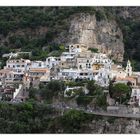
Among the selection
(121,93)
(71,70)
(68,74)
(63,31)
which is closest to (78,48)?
(63,31)

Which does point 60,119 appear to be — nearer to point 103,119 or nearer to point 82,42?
point 103,119

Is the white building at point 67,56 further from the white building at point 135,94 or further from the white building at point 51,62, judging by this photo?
the white building at point 135,94

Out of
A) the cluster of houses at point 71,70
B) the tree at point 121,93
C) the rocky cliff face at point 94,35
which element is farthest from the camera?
the rocky cliff face at point 94,35

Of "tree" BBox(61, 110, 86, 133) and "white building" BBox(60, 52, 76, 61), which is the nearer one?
"tree" BBox(61, 110, 86, 133)

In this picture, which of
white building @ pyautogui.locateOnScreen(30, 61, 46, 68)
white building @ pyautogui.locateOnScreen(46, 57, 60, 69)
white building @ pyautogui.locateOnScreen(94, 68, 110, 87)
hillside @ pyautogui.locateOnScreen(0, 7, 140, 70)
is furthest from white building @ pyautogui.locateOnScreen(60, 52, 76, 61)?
white building @ pyautogui.locateOnScreen(94, 68, 110, 87)

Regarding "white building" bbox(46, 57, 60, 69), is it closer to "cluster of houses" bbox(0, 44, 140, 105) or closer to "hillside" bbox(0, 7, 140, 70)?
"cluster of houses" bbox(0, 44, 140, 105)

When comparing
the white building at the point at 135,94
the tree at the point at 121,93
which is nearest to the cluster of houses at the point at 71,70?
the white building at the point at 135,94

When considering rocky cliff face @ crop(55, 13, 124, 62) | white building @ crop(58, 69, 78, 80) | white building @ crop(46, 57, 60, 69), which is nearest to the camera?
white building @ crop(58, 69, 78, 80)

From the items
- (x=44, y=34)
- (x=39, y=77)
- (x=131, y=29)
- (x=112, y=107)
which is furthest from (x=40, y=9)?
(x=112, y=107)
